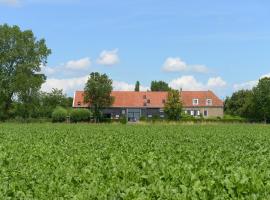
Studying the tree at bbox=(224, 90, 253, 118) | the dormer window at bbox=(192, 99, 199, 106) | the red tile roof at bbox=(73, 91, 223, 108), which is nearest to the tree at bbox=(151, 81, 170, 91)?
the tree at bbox=(224, 90, 253, 118)

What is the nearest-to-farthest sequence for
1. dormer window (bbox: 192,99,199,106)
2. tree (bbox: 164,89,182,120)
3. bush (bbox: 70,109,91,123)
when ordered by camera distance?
1. bush (bbox: 70,109,91,123)
2. tree (bbox: 164,89,182,120)
3. dormer window (bbox: 192,99,199,106)

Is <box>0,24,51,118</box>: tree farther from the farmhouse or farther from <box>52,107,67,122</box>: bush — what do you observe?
the farmhouse

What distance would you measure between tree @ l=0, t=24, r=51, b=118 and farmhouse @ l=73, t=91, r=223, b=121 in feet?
78.6

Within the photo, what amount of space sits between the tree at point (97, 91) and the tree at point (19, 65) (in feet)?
26.1

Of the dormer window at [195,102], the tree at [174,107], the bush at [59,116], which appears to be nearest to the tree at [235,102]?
the dormer window at [195,102]

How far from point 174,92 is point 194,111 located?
951 inches

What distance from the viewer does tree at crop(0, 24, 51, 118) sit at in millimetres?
87562

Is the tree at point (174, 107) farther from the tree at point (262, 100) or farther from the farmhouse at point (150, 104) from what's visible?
the farmhouse at point (150, 104)

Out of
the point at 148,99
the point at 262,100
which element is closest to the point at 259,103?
the point at 262,100

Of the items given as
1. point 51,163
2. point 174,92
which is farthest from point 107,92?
point 51,163

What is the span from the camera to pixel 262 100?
92.2m

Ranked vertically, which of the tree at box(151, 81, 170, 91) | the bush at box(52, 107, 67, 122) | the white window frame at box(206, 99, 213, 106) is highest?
the tree at box(151, 81, 170, 91)

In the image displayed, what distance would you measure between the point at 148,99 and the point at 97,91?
75.6ft

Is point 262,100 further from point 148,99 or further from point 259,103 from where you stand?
point 148,99
